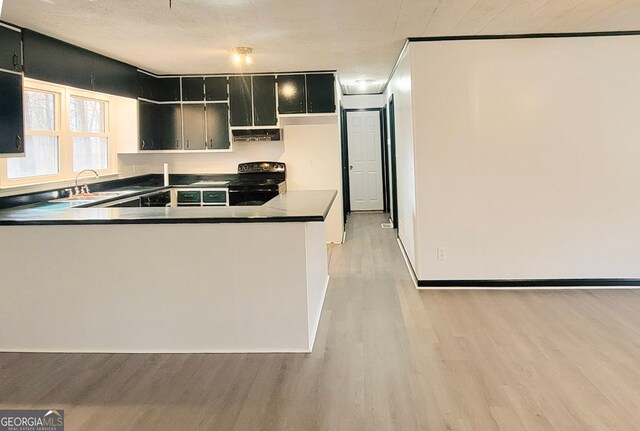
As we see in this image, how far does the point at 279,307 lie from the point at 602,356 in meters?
2.00

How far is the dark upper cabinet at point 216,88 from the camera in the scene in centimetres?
577

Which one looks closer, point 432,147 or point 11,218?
point 11,218

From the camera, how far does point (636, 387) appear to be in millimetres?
2373

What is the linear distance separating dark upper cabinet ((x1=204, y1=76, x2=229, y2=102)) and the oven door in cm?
120

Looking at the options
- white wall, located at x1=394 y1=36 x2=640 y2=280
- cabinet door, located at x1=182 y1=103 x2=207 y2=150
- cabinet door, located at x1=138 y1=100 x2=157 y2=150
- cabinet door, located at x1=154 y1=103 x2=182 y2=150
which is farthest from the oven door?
white wall, located at x1=394 y1=36 x2=640 y2=280

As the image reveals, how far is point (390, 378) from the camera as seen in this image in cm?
254

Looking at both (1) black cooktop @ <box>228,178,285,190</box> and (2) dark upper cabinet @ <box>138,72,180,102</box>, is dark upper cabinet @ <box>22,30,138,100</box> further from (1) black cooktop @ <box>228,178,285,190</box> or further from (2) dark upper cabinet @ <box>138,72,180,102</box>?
(1) black cooktop @ <box>228,178,285,190</box>

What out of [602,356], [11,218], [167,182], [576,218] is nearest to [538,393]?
[602,356]

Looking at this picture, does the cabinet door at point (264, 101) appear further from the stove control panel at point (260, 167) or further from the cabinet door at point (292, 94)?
the stove control panel at point (260, 167)

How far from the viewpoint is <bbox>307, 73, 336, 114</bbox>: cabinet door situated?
567 centimetres

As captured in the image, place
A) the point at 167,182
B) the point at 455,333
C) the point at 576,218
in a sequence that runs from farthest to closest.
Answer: the point at 167,182
the point at 576,218
the point at 455,333

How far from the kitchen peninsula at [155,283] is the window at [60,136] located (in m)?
1.34

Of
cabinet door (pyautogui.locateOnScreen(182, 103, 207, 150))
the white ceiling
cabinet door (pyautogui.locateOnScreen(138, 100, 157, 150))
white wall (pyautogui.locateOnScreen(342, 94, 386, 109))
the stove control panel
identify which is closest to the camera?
the white ceiling

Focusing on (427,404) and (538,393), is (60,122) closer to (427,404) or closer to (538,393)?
(427,404)
